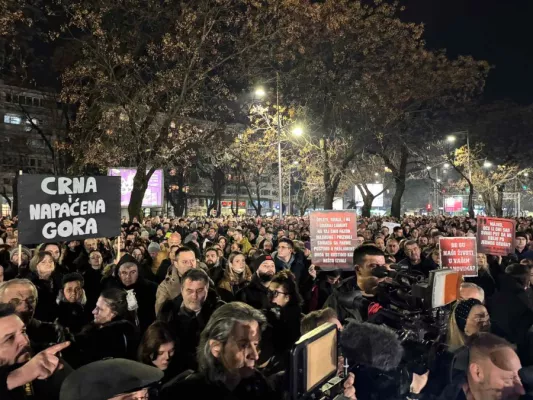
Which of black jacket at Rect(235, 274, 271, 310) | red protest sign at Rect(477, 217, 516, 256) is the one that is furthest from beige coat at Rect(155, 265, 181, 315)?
red protest sign at Rect(477, 217, 516, 256)

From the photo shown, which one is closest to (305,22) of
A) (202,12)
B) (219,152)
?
(202,12)

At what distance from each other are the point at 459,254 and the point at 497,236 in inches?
91.3

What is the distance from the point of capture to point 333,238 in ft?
25.5

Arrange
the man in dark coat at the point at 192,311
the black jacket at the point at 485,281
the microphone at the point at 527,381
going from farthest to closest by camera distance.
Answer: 1. the black jacket at the point at 485,281
2. the man in dark coat at the point at 192,311
3. the microphone at the point at 527,381

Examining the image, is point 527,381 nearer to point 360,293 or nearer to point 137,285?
point 360,293

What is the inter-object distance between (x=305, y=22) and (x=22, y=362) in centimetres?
1808

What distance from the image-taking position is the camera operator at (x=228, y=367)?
101 inches

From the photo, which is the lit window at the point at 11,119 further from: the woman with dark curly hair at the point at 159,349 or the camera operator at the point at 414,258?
the woman with dark curly hair at the point at 159,349

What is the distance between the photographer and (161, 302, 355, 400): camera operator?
2.55 m

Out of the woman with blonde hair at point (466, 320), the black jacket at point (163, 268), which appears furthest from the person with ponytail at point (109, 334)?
the black jacket at point (163, 268)

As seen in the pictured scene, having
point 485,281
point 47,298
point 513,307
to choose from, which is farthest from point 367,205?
point 47,298

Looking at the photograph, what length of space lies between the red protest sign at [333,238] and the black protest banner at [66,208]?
2.92m

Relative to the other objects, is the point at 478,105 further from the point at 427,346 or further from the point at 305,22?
the point at 427,346

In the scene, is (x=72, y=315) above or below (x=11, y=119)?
below
